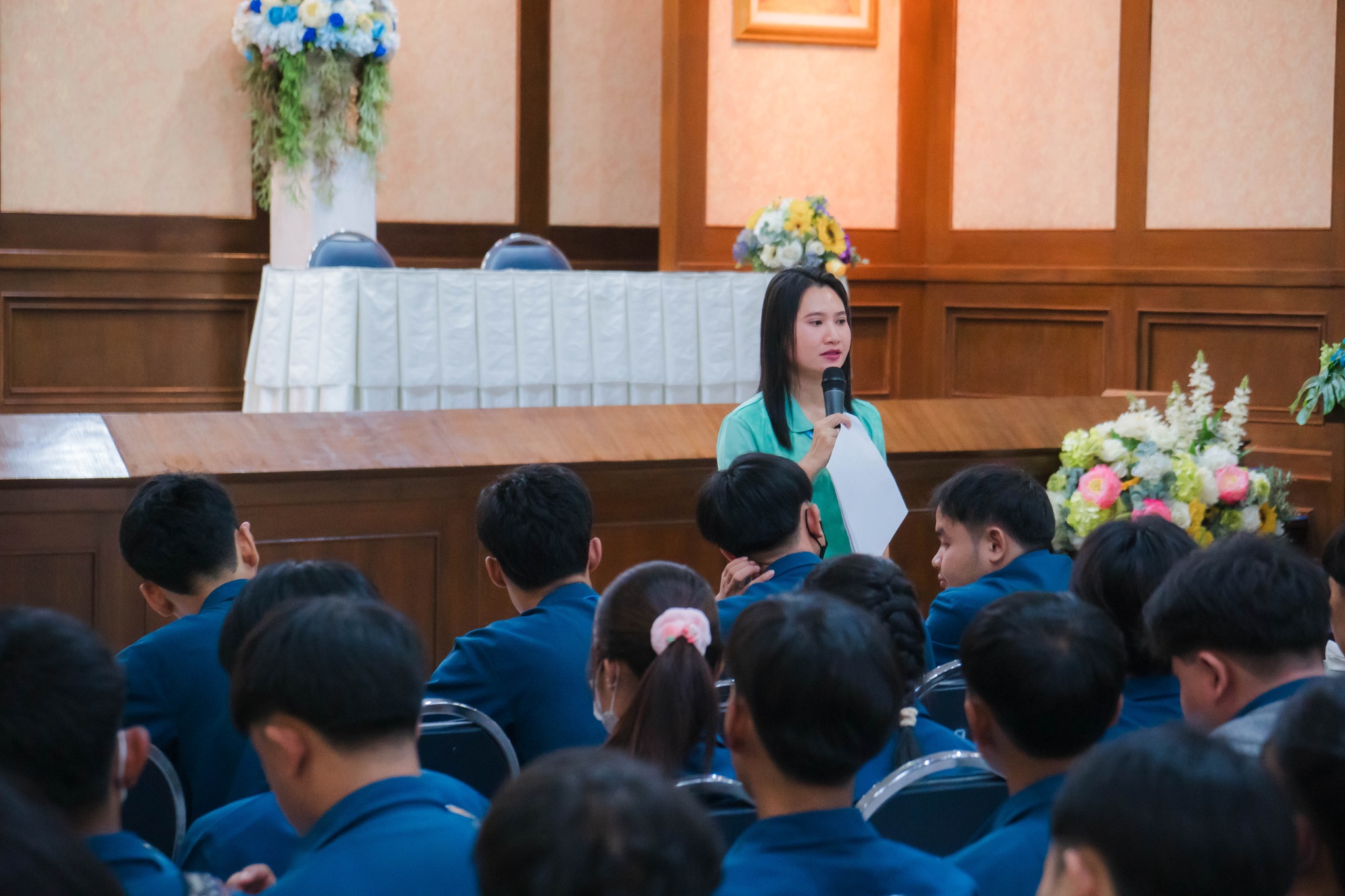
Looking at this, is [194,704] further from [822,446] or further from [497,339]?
[497,339]

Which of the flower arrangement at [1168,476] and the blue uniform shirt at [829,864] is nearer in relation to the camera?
the blue uniform shirt at [829,864]

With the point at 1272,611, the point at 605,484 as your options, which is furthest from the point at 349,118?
the point at 1272,611

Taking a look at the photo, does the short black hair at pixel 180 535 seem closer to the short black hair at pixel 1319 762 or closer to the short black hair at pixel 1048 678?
the short black hair at pixel 1048 678

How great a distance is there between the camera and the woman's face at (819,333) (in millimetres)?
2977

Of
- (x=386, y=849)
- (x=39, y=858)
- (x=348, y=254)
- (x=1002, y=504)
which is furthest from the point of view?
(x=348, y=254)

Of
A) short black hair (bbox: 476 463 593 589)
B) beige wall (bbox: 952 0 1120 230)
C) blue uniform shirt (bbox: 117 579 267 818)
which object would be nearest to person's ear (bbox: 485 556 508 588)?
short black hair (bbox: 476 463 593 589)

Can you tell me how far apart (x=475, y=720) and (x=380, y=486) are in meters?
1.72

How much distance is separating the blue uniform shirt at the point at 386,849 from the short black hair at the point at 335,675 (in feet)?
0.22

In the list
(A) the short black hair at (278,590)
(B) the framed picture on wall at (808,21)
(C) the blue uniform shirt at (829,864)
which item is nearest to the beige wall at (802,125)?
(B) the framed picture on wall at (808,21)

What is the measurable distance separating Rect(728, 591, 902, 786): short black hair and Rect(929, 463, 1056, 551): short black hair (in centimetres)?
141

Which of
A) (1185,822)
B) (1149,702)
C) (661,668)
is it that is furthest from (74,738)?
(1149,702)

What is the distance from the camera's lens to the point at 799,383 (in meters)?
3.04

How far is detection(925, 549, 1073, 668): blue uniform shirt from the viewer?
259cm

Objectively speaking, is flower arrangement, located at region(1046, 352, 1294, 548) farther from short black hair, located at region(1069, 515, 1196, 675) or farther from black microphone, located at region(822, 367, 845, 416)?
short black hair, located at region(1069, 515, 1196, 675)
